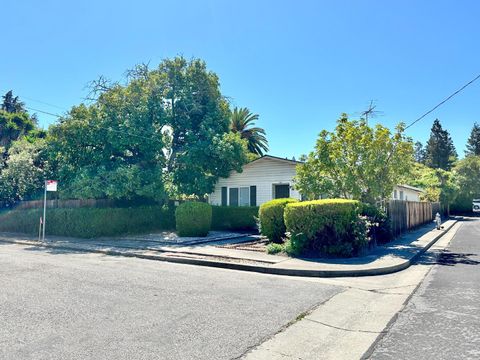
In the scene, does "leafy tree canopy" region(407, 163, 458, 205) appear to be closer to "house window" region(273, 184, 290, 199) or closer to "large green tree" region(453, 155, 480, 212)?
"large green tree" region(453, 155, 480, 212)

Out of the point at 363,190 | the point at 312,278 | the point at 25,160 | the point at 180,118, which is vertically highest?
the point at 180,118

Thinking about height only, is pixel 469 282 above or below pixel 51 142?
below

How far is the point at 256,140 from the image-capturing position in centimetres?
3809

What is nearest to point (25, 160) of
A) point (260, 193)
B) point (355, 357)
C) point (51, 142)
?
point (51, 142)

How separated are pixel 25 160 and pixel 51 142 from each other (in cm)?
217

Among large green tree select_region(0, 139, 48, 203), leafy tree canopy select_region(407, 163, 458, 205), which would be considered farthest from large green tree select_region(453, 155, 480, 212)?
large green tree select_region(0, 139, 48, 203)

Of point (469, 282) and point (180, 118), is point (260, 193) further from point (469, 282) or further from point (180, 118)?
point (469, 282)

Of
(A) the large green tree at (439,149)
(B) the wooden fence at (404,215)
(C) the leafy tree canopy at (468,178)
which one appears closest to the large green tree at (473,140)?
(A) the large green tree at (439,149)

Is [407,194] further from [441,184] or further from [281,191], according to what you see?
[281,191]

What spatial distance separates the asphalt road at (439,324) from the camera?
3.98 meters

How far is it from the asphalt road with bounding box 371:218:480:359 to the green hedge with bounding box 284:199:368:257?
2.48 m

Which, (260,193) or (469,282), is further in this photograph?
(260,193)

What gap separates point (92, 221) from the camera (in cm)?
1714

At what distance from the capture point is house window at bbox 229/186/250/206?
69.2 feet
